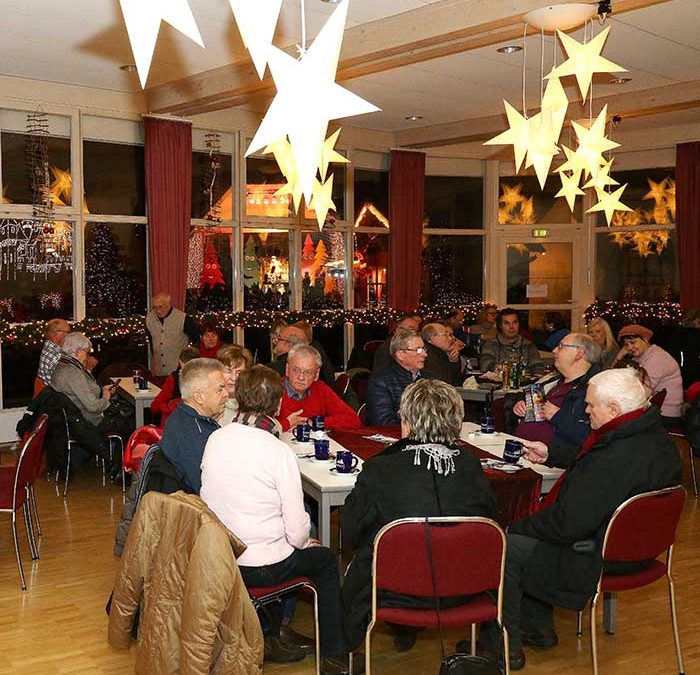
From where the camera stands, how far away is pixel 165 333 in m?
10.1

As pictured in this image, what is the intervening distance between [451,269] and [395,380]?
26.2 ft

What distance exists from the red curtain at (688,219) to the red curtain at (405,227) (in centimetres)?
372

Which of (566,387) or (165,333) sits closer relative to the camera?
(566,387)

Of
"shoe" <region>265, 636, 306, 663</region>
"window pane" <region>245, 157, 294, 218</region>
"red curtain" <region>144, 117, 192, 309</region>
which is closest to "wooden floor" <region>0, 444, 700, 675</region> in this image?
"shoe" <region>265, 636, 306, 663</region>

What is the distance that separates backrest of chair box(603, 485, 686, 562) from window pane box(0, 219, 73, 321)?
24.9 ft

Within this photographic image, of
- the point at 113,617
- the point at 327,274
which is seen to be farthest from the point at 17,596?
the point at 327,274

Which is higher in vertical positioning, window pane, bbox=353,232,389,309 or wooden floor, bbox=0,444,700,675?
window pane, bbox=353,232,389,309

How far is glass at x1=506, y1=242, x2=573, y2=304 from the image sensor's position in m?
14.4

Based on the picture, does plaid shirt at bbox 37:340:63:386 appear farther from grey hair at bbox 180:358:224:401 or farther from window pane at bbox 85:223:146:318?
grey hair at bbox 180:358:224:401

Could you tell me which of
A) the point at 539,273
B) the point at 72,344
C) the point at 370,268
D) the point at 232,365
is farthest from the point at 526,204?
the point at 232,365

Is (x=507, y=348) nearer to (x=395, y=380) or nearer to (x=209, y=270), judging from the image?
(x=395, y=380)

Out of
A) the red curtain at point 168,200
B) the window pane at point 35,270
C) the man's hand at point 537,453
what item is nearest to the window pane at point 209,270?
the red curtain at point 168,200

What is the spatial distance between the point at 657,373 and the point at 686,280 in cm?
551

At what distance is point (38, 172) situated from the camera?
9766mm
